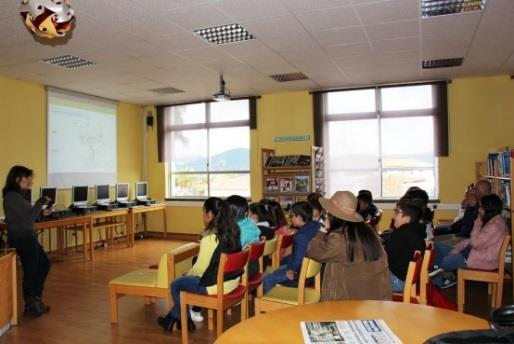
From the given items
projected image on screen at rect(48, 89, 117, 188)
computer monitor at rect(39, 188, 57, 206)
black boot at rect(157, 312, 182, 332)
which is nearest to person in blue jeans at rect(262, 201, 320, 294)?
black boot at rect(157, 312, 182, 332)

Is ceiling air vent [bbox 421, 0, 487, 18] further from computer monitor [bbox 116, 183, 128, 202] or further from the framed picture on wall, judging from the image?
computer monitor [bbox 116, 183, 128, 202]

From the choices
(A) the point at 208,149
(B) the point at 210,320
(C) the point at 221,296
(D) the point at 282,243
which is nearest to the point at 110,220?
(A) the point at 208,149

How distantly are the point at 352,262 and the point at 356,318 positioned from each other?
0.64 m

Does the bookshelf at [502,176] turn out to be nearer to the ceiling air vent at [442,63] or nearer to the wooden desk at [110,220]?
the ceiling air vent at [442,63]

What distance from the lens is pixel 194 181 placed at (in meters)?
8.69

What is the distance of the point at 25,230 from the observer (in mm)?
3893

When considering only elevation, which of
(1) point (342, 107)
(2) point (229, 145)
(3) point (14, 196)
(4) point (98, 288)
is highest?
(1) point (342, 107)

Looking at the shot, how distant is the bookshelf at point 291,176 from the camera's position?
693 cm

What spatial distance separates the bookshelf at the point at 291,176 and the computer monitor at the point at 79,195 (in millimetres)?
3064

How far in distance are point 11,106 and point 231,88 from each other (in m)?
3.48

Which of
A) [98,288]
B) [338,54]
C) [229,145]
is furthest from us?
[229,145]

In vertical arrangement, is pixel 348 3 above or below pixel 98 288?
above

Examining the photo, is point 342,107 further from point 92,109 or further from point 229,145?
point 92,109

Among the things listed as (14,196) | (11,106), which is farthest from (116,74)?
(14,196)
